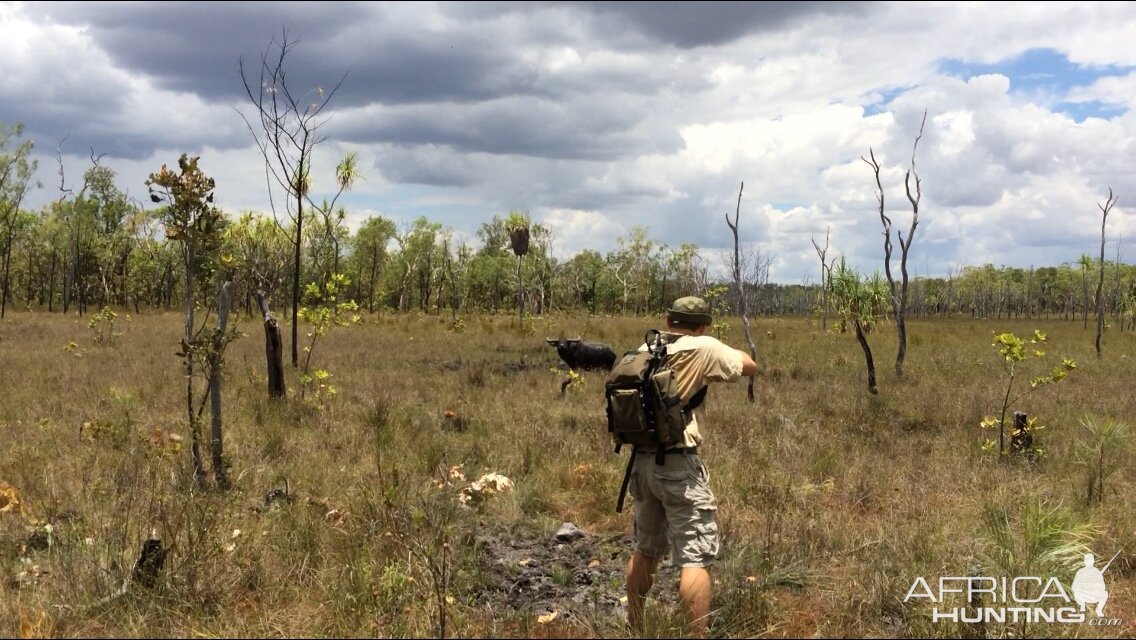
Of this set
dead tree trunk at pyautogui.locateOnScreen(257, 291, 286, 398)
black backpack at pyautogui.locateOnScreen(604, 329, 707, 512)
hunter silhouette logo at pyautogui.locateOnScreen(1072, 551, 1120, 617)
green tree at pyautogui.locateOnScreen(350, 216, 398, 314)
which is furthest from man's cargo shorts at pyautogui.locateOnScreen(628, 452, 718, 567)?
green tree at pyautogui.locateOnScreen(350, 216, 398, 314)

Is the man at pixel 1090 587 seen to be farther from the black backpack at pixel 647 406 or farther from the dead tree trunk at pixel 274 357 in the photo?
the dead tree trunk at pixel 274 357

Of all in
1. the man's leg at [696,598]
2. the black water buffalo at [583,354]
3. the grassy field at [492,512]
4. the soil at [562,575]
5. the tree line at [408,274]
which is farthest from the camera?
the tree line at [408,274]

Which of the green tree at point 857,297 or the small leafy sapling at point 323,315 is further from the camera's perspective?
the green tree at point 857,297

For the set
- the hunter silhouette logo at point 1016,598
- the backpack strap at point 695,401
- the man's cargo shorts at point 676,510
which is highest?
the backpack strap at point 695,401

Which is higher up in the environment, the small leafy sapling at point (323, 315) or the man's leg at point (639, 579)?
the small leafy sapling at point (323, 315)

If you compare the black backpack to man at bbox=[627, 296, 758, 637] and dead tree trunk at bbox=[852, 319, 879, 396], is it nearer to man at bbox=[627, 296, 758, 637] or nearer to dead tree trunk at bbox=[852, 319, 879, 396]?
man at bbox=[627, 296, 758, 637]

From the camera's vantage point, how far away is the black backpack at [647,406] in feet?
11.5

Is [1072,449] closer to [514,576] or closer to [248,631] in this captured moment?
[514,576]

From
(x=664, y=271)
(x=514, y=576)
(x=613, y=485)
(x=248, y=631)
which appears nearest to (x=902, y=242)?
(x=613, y=485)

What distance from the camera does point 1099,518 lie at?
520 centimetres

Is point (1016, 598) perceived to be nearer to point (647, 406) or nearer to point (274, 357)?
point (647, 406)

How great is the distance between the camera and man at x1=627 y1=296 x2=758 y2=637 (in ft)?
11.4

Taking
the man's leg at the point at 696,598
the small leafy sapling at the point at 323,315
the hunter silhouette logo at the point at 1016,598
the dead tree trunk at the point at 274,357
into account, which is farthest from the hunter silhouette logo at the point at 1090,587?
the dead tree trunk at the point at 274,357

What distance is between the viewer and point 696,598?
132 inches
